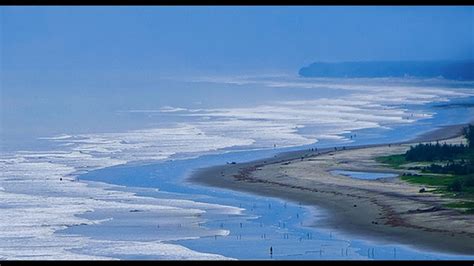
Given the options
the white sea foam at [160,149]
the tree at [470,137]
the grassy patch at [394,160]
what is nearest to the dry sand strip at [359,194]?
the grassy patch at [394,160]

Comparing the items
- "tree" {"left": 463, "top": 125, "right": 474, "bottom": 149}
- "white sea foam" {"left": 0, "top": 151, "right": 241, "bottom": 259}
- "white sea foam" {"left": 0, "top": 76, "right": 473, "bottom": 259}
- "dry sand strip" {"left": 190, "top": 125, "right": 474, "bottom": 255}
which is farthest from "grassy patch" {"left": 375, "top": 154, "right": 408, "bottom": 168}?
"white sea foam" {"left": 0, "top": 151, "right": 241, "bottom": 259}

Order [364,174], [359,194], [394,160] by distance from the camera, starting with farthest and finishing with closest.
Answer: [394,160] < [364,174] < [359,194]

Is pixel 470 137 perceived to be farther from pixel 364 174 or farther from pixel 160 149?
pixel 160 149

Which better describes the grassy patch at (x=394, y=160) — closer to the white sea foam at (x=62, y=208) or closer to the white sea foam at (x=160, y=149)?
the white sea foam at (x=160, y=149)

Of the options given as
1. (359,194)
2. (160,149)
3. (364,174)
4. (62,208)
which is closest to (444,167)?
(364,174)

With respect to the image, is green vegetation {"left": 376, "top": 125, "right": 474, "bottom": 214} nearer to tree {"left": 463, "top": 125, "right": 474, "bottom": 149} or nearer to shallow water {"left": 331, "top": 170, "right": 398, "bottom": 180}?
tree {"left": 463, "top": 125, "right": 474, "bottom": 149}

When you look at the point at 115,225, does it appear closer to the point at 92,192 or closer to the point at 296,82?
the point at 92,192

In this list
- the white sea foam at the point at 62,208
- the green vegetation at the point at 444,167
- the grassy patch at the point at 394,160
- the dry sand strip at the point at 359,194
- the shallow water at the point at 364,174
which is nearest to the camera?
the white sea foam at the point at 62,208

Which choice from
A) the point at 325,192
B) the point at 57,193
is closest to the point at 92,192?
the point at 57,193
